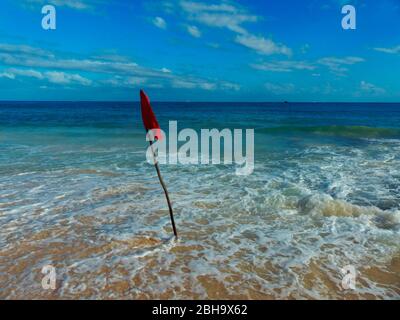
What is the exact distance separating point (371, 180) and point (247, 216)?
16.0 ft

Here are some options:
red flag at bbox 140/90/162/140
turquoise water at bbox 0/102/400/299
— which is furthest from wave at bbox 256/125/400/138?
red flag at bbox 140/90/162/140

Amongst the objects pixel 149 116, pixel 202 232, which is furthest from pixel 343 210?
pixel 149 116

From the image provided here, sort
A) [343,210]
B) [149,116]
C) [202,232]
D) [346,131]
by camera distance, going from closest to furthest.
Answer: [149,116]
[202,232]
[343,210]
[346,131]

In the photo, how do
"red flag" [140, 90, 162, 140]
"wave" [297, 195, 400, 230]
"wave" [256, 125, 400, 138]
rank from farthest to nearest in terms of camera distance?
"wave" [256, 125, 400, 138] → "wave" [297, 195, 400, 230] → "red flag" [140, 90, 162, 140]

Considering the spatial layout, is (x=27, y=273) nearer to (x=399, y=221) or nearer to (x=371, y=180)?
(x=399, y=221)

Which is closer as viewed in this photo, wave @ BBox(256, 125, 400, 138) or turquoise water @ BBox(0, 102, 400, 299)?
turquoise water @ BBox(0, 102, 400, 299)

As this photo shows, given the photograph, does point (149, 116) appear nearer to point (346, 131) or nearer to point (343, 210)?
point (343, 210)

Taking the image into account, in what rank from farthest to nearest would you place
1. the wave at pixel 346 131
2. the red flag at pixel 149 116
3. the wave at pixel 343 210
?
1. the wave at pixel 346 131
2. the wave at pixel 343 210
3. the red flag at pixel 149 116

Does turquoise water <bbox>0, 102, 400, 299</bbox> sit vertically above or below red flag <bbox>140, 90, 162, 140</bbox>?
below

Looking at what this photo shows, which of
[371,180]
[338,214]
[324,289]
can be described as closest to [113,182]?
[338,214]

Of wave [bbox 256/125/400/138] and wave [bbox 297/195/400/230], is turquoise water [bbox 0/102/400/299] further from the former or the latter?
wave [bbox 256/125/400/138]

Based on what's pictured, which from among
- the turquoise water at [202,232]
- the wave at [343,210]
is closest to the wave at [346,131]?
the turquoise water at [202,232]

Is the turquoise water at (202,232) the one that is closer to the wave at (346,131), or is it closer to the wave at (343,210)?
the wave at (343,210)

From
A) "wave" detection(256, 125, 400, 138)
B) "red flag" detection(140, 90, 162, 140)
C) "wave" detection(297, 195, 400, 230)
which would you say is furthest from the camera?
"wave" detection(256, 125, 400, 138)
